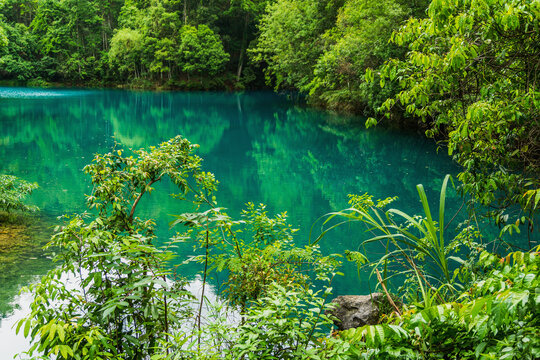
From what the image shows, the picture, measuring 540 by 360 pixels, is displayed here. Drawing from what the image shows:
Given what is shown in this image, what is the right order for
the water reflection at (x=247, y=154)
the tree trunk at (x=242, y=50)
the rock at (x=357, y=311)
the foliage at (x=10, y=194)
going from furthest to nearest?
1. the tree trunk at (x=242, y=50)
2. the water reflection at (x=247, y=154)
3. the foliage at (x=10, y=194)
4. the rock at (x=357, y=311)

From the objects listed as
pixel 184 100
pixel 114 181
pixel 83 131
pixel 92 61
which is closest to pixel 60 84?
pixel 92 61

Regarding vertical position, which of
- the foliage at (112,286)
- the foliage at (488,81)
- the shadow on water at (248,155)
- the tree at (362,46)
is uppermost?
the tree at (362,46)

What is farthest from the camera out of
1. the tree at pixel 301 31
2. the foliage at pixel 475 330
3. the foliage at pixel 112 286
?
the tree at pixel 301 31

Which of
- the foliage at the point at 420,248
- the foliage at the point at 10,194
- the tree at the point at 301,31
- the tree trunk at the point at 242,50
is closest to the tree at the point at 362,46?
the tree at the point at 301,31

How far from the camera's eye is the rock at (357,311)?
393cm

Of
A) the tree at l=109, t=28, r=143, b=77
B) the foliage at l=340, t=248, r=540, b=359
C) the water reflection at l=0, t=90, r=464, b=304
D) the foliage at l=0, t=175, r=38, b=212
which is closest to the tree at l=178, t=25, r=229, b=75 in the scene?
the tree at l=109, t=28, r=143, b=77

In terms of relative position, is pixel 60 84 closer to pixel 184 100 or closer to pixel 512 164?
pixel 184 100

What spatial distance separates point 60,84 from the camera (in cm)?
4406

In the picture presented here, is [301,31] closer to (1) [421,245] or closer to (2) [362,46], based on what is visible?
(2) [362,46]

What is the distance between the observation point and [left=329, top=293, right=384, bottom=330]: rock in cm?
393

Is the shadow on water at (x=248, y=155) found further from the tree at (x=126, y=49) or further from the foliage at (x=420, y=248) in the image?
the tree at (x=126, y=49)

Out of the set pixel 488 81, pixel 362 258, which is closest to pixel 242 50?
pixel 488 81

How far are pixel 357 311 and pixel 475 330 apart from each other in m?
2.35

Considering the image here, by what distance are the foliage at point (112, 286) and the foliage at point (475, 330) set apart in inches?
42.4
